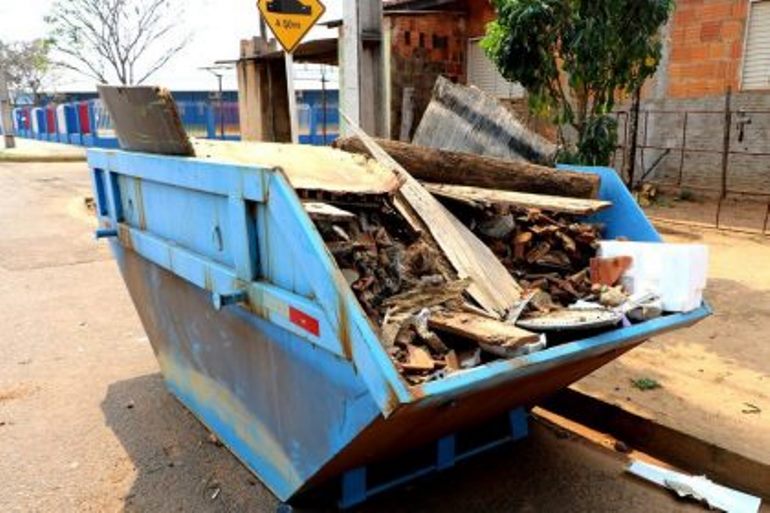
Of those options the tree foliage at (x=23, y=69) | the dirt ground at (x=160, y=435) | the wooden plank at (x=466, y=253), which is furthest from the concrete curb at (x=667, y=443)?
the tree foliage at (x=23, y=69)

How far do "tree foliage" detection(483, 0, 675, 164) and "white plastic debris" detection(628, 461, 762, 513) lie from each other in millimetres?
2888

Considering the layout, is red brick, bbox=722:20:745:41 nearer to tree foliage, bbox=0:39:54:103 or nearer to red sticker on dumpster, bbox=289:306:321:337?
red sticker on dumpster, bbox=289:306:321:337

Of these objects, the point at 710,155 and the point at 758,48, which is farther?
the point at 710,155

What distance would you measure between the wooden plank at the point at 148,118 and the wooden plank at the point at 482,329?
1.46m

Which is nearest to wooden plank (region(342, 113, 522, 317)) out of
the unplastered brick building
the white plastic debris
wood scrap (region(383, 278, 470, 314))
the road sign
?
wood scrap (region(383, 278, 470, 314))

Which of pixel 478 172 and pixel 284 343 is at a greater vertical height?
pixel 478 172

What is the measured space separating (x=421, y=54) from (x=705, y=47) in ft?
14.3

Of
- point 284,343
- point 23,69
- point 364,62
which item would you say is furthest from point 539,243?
point 23,69

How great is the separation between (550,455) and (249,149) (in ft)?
7.00

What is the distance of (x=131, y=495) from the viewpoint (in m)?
2.96

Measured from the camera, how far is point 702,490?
2850mm

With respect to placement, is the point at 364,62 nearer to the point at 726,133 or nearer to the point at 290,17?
the point at 290,17

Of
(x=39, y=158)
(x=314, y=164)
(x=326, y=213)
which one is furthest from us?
(x=39, y=158)

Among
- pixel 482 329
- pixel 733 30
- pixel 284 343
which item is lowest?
pixel 284 343
